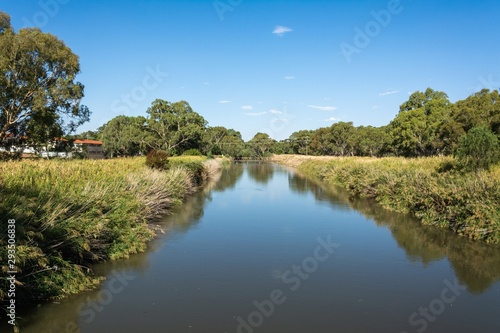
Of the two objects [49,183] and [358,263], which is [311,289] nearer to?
[358,263]

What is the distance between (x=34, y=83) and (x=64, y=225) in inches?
983

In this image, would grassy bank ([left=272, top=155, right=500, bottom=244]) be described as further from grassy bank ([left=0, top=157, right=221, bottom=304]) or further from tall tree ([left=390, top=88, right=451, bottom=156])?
tall tree ([left=390, top=88, right=451, bottom=156])

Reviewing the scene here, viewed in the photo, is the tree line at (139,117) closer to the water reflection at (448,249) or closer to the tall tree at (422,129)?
the tall tree at (422,129)

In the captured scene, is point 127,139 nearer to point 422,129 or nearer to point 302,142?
point 422,129

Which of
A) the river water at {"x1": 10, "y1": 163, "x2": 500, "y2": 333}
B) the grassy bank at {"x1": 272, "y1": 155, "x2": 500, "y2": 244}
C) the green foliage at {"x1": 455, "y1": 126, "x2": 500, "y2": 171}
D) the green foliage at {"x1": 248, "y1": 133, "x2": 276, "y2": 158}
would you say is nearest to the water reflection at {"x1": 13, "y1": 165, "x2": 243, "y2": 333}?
the river water at {"x1": 10, "y1": 163, "x2": 500, "y2": 333}

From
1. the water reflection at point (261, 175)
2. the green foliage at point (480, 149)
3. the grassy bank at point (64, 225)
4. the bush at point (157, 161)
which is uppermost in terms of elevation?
the green foliage at point (480, 149)

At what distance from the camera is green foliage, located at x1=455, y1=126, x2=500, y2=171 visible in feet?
54.5

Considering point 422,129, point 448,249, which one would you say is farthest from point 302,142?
point 448,249

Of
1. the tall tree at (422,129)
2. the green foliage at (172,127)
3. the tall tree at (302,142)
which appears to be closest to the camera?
the tall tree at (422,129)

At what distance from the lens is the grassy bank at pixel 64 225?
682 cm

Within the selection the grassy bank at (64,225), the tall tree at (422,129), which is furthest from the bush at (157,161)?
the tall tree at (422,129)

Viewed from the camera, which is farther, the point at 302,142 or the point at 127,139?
the point at 302,142

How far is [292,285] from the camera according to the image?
860 cm

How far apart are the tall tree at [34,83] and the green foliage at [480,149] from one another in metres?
26.8
